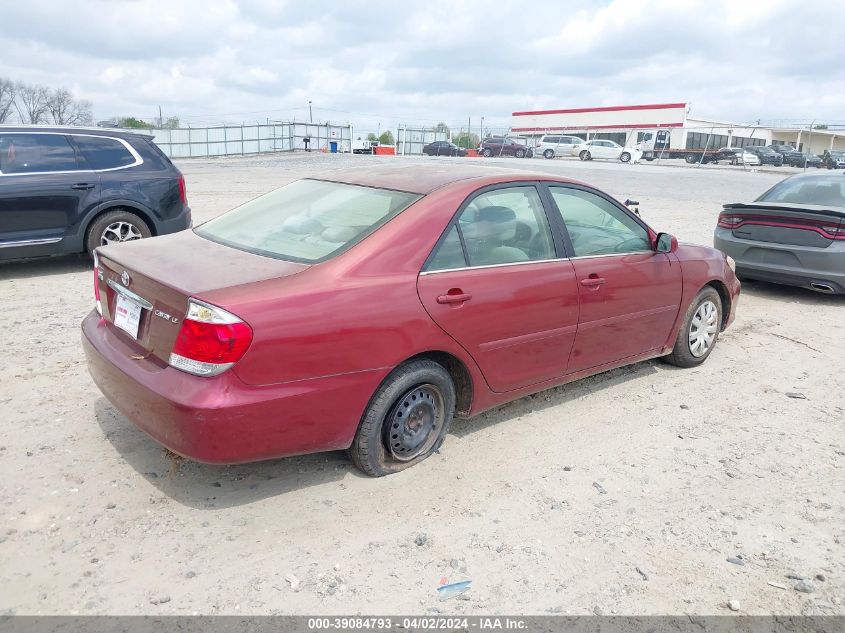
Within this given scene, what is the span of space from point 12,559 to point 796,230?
7.70m

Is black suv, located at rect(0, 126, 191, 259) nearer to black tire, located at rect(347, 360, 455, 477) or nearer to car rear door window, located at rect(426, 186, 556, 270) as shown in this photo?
car rear door window, located at rect(426, 186, 556, 270)

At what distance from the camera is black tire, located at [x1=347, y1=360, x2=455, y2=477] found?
3.39 metres

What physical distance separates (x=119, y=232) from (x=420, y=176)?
5.18 m

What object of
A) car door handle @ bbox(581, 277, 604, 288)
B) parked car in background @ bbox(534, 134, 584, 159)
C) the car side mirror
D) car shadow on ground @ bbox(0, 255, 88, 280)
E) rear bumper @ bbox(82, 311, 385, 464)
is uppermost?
parked car in background @ bbox(534, 134, 584, 159)

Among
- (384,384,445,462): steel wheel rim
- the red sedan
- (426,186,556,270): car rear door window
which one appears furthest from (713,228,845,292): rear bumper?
(384,384,445,462): steel wheel rim

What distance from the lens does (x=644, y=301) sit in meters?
4.66

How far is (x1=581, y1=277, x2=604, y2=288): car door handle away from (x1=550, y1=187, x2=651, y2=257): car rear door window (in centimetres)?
17

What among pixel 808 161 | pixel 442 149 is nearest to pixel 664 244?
pixel 442 149

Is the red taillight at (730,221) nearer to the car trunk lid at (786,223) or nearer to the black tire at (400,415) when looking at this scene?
the car trunk lid at (786,223)

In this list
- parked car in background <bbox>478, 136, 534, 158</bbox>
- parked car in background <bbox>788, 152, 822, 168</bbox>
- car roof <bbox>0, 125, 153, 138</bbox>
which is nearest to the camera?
car roof <bbox>0, 125, 153, 138</bbox>

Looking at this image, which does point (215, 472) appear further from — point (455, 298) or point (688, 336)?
point (688, 336)

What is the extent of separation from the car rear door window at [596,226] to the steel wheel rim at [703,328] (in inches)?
36.6

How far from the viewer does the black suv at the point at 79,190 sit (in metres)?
7.23

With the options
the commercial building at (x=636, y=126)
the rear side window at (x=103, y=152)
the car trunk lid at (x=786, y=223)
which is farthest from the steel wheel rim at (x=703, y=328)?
the commercial building at (x=636, y=126)
